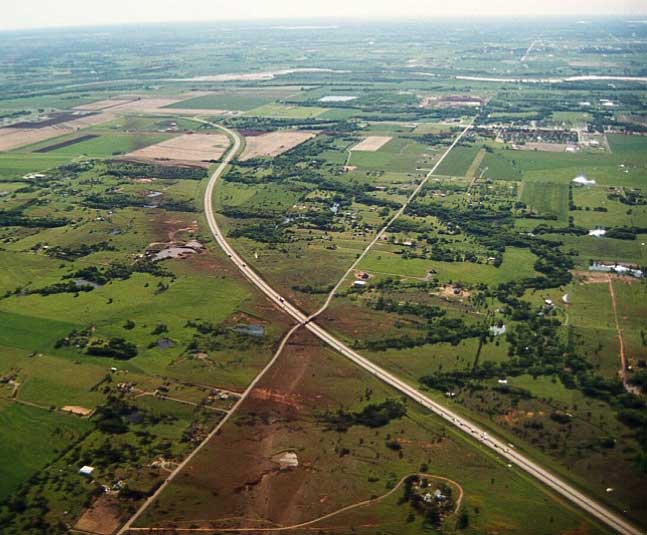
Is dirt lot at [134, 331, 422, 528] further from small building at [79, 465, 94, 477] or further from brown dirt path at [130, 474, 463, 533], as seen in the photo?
small building at [79, 465, 94, 477]

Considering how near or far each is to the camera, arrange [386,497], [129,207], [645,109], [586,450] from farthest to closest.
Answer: [645,109] → [129,207] → [586,450] → [386,497]

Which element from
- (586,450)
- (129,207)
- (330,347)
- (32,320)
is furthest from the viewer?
(129,207)

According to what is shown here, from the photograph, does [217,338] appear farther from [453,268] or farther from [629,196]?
[629,196]

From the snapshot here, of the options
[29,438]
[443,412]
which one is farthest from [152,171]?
[443,412]

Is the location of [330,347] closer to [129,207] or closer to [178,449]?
[178,449]

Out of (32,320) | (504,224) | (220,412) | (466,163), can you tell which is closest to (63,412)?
(220,412)

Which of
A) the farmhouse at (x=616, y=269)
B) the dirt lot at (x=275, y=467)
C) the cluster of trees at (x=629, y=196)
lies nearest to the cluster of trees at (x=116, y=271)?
the dirt lot at (x=275, y=467)

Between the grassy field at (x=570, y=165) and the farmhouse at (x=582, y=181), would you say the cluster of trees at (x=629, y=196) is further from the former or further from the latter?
the farmhouse at (x=582, y=181)
